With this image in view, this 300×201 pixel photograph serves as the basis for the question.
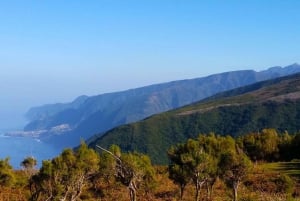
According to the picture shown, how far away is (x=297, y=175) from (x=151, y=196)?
18557 mm

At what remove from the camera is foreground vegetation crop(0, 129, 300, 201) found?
2981cm

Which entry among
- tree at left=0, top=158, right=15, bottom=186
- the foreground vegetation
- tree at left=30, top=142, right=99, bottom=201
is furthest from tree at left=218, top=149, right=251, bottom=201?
tree at left=0, top=158, right=15, bottom=186

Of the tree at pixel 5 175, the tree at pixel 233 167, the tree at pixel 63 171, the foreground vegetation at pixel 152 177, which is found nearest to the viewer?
the foreground vegetation at pixel 152 177

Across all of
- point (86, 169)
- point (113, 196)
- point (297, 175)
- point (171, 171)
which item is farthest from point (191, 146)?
point (297, 175)

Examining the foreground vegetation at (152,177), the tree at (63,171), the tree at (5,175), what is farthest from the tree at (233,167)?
the tree at (5,175)

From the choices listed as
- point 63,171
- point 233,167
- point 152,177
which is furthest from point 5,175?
point 233,167

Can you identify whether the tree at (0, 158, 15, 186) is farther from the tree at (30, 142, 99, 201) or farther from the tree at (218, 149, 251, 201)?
the tree at (218, 149, 251, 201)

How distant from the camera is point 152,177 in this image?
144ft

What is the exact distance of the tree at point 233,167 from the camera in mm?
33531

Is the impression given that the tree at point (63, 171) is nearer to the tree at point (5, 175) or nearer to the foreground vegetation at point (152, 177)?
the foreground vegetation at point (152, 177)

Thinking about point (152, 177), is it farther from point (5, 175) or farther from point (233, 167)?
point (5, 175)

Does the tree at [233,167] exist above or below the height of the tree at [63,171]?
below

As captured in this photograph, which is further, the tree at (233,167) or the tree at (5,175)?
the tree at (5,175)

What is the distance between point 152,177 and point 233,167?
12.0 meters
